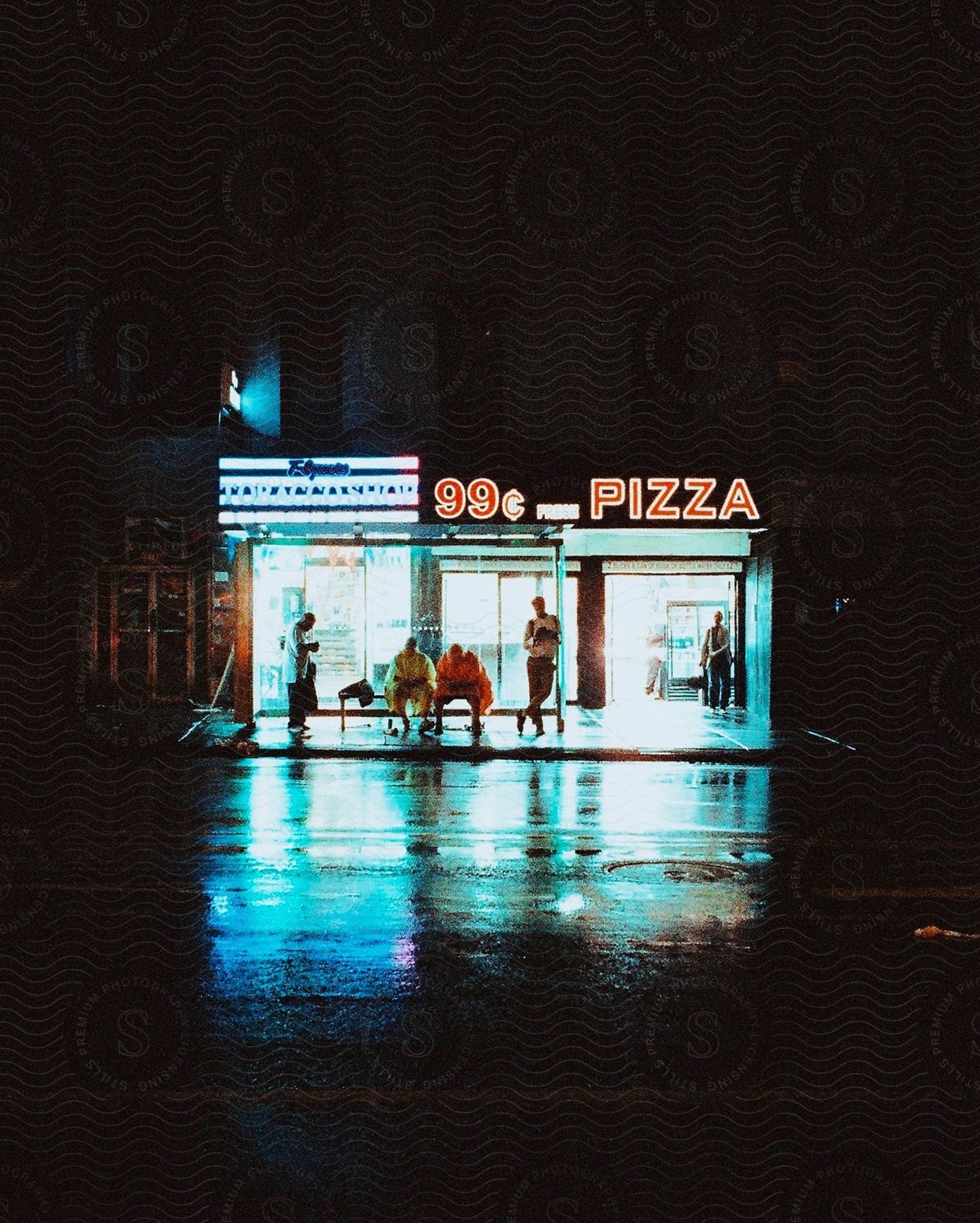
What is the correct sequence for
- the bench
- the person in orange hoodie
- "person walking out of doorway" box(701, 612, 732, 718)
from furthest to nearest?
"person walking out of doorway" box(701, 612, 732, 718), the bench, the person in orange hoodie

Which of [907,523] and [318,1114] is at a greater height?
[907,523]

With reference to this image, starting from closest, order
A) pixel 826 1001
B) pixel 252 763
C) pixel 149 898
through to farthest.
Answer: pixel 826 1001, pixel 149 898, pixel 252 763

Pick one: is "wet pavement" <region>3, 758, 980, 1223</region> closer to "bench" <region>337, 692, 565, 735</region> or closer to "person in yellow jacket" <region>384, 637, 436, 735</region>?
"person in yellow jacket" <region>384, 637, 436, 735</region>

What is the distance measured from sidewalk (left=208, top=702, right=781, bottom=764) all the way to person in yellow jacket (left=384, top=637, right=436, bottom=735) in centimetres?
52

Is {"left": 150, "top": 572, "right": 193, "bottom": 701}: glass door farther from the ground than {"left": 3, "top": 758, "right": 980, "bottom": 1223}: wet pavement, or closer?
farther from the ground

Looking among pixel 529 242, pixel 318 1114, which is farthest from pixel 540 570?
pixel 318 1114

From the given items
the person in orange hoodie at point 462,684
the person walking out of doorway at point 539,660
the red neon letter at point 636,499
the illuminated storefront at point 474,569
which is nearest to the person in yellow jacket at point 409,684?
the person in orange hoodie at point 462,684

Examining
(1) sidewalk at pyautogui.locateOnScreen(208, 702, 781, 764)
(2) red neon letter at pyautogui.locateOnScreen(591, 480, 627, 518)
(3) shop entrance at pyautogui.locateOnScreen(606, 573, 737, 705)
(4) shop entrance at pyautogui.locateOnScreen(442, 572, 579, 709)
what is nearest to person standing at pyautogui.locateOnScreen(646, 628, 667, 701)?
(3) shop entrance at pyautogui.locateOnScreen(606, 573, 737, 705)

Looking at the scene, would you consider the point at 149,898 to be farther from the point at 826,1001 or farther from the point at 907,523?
the point at 907,523

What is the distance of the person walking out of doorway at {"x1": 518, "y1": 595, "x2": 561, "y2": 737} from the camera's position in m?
18.0

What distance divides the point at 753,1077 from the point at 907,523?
16.9 meters

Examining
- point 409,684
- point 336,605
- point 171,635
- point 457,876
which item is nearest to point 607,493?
point 409,684

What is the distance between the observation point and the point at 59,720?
756 inches

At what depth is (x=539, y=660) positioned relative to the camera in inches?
712
